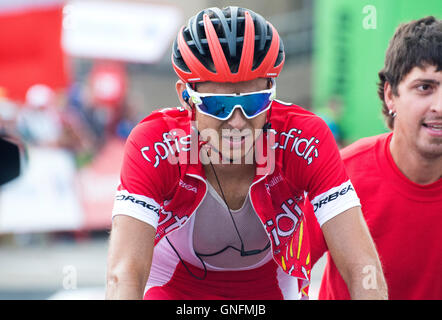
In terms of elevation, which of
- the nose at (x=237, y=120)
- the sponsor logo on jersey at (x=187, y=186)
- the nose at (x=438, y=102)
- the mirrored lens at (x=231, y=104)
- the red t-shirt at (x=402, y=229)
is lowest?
the red t-shirt at (x=402, y=229)

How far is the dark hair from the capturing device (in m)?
3.40

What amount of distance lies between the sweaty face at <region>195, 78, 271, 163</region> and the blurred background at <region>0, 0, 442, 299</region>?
22.3 ft

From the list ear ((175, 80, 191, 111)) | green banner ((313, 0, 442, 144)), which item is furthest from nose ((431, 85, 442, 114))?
green banner ((313, 0, 442, 144))

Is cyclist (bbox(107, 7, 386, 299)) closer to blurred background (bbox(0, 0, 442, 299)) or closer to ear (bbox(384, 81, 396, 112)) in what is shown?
ear (bbox(384, 81, 396, 112))

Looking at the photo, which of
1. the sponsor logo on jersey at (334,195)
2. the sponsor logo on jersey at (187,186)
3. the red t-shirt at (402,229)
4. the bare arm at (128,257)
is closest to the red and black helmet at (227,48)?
the sponsor logo on jersey at (187,186)

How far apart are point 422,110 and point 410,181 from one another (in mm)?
389

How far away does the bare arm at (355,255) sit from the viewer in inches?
104

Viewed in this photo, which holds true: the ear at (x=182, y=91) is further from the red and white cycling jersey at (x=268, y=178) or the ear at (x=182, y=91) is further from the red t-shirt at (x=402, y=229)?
the red t-shirt at (x=402, y=229)

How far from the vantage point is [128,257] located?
260cm

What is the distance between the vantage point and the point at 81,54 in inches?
525

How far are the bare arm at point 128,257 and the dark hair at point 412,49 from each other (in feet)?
5.50

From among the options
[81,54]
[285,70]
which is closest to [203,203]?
[81,54]

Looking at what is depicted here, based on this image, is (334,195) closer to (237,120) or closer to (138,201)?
(237,120)

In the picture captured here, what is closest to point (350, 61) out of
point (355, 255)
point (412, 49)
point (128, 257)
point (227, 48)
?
point (412, 49)
